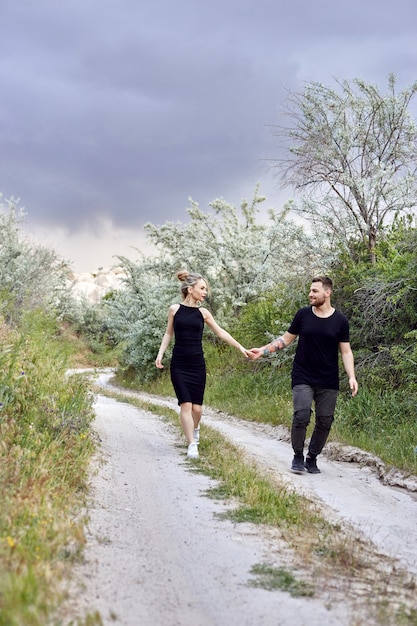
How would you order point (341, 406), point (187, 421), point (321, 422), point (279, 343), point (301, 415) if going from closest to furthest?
point (301, 415)
point (321, 422)
point (187, 421)
point (279, 343)
point (341, 406)

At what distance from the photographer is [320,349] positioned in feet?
25.3

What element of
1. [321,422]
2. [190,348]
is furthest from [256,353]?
[321,422]

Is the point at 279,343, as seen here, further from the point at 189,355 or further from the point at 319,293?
the point at 189,355

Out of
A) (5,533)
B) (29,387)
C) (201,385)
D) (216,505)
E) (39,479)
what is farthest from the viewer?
(201,385)

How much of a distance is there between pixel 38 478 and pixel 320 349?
3.83 m

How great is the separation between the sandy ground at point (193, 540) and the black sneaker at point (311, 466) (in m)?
0.10

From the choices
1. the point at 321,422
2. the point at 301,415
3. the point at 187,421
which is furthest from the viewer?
the point at 187,421

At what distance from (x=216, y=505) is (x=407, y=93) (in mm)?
10172

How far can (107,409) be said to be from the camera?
13.6 meters

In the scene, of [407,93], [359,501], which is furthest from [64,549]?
[407,93]

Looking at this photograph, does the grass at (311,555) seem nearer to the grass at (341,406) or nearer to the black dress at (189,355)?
the black dress at (189,355)

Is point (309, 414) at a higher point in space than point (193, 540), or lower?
higher

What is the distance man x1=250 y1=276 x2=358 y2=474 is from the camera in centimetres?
768

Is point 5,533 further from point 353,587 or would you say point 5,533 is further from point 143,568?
point 353,587
